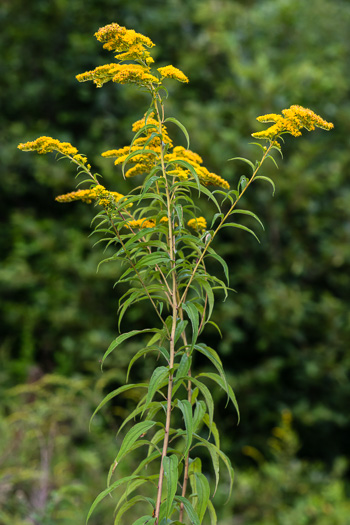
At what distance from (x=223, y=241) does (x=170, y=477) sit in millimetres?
3966

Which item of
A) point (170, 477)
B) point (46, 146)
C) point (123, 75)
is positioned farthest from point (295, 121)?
point (170, 477)

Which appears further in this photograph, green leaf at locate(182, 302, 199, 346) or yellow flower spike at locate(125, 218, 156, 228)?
yellow flower spike at locate(125, 218, 156, 228)

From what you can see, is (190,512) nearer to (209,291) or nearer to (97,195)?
(209,291)

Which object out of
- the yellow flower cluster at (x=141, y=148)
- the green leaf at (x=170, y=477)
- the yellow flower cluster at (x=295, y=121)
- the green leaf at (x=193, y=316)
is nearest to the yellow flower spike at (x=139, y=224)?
the yellow flower cluster at (x=141, y=148)

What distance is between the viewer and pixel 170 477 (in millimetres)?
1121

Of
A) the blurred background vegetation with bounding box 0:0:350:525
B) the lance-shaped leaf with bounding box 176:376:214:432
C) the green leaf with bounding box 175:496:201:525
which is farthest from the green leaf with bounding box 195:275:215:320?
the blurred background vegetation with bounding box 0:0:350:525

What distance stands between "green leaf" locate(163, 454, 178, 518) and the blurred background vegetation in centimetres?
315

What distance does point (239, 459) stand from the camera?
493cm

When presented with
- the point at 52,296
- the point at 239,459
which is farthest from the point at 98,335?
the point at 239,459

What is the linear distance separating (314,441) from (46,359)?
2.40 metres

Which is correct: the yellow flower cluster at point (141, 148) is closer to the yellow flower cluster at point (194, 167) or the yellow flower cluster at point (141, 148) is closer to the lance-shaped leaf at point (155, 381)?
the yellow flower cluster at point (194, 167)

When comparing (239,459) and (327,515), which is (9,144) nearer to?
(239,459)

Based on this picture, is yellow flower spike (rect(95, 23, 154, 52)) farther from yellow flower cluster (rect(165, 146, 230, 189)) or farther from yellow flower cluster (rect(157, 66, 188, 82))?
yellow flower cluster (rect(165, 146, 230, 189))

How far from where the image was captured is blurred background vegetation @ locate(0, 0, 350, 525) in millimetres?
4652
